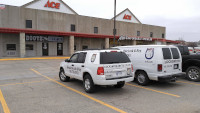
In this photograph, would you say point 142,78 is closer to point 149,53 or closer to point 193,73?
point 149,53

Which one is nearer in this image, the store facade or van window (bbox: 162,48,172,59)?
van window (bbox: 162,48,172,59)

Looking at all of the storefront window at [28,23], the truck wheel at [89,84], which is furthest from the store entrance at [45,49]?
the truck wheel at [89,84]

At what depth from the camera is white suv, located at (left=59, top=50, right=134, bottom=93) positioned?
19.1ft

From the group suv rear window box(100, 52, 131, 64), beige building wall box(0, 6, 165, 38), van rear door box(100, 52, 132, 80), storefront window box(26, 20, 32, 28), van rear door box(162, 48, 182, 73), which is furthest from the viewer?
storefront window box(26, 20, 32, 28)

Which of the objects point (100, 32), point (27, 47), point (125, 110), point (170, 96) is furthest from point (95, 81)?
point (100, 32)

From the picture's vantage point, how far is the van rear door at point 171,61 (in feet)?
23.3

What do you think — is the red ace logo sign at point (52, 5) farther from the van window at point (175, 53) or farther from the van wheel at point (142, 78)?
the van window at point (175, 53)

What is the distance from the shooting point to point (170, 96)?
19.4 ft

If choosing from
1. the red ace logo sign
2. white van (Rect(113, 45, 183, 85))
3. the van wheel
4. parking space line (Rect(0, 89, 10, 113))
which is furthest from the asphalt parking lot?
the red ace logo sign

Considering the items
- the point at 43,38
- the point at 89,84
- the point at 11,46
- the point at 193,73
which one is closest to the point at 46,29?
the point at 43,38

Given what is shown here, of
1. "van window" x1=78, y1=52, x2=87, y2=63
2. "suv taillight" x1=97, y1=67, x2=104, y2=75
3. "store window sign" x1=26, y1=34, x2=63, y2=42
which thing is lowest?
"suv taillight" x1=97, y1=67, x2=104, y2=75

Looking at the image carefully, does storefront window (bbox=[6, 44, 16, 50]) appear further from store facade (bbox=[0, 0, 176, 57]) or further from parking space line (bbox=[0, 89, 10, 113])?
parking space line (bbox=[0, 89, 10, 113])

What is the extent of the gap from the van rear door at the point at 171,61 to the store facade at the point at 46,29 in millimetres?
20192

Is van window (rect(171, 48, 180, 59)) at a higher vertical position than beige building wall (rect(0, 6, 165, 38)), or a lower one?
lower
